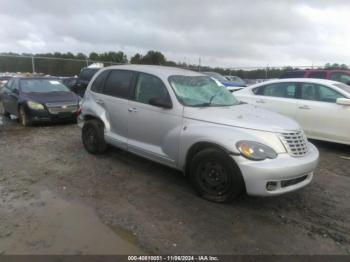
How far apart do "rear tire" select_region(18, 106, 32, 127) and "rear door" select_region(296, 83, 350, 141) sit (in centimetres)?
747

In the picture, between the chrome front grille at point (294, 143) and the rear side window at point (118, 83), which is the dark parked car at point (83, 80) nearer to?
the rear side window at point (118, 83)

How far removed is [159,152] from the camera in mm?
4934

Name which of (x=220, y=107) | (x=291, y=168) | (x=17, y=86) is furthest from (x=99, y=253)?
(x=17, y=86)

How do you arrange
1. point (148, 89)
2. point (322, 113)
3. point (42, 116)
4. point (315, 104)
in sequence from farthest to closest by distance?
point (42, 116), point (315, 104), point (322, 113), point (148, 89)

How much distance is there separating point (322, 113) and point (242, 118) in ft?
11.9

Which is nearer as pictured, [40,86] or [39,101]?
[39,101]

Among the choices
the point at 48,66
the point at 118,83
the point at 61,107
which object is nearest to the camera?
the point at 118,83

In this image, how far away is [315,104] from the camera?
7289 millimetres

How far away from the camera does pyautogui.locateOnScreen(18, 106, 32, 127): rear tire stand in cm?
949

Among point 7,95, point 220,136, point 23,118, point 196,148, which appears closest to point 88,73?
point 7,95

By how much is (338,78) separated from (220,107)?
9441 millimetres

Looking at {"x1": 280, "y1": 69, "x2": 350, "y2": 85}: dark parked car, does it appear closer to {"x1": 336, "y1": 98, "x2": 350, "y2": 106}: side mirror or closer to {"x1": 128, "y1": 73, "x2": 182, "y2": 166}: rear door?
{"x1": 336, "y1": 98, "x2": 350, "y2": 106}: side mirror

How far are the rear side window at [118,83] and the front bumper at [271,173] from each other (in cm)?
255

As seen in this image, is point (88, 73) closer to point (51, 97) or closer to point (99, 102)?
point (51, 97)
